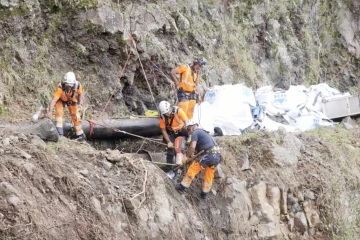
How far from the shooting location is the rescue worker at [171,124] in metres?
8.27

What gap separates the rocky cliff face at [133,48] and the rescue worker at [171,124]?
6.58 feet

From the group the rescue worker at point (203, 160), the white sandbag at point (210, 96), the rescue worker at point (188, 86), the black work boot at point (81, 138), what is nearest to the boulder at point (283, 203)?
the rescue worker at point (203, 160)

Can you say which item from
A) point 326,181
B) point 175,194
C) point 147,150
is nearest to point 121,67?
point 147,150

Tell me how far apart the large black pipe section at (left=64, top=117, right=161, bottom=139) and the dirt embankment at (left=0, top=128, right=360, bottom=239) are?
1.21 meters

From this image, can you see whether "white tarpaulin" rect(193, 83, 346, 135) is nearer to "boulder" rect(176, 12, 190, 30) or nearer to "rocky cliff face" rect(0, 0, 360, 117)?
"rocky cliff face" rect(0, 0, 360, 117)

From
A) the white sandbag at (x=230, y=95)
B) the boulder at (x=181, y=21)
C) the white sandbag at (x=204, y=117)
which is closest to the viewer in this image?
the white sandbag at (x=204, y=117)

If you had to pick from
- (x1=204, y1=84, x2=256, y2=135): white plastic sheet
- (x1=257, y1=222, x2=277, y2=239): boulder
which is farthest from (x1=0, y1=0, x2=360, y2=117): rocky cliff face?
(x1=257, y1=222, x2=277, y2=239): boulder

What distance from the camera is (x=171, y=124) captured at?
846cm

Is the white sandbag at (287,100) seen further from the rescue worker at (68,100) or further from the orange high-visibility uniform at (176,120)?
the rescue worker at (68,100)

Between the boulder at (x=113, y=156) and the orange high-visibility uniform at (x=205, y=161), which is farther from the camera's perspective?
the orange high-visibility uniform at (x=205, y=161)

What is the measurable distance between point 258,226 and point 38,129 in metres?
3.90

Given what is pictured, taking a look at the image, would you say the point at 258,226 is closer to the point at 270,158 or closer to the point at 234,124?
the point at 270,158

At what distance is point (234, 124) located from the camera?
10.2m

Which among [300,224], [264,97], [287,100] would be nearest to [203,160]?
[300,224]
